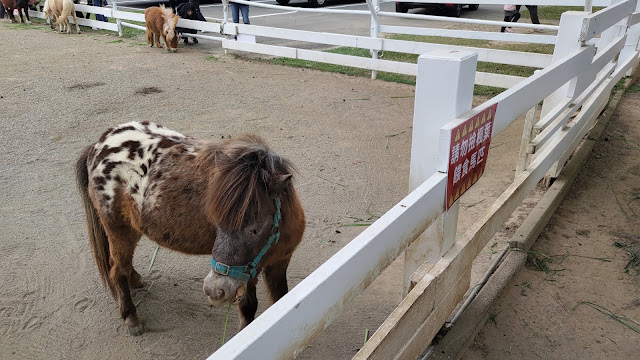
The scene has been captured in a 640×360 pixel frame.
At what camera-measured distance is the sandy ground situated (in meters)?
2.52

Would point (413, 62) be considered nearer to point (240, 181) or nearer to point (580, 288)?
point (580, 288)

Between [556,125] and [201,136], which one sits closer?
[556,125]

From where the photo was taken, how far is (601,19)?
12.7 ft

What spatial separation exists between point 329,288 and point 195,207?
1402 millimetres

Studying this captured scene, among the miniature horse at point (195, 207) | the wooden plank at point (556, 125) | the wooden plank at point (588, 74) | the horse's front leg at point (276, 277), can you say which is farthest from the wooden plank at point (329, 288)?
the wooden plank at point (588, 74)

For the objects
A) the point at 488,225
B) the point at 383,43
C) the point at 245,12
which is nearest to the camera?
the point at 488,225

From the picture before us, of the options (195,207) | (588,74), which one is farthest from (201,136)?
(588,74)

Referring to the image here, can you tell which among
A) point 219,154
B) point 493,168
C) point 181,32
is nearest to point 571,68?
point 493,168

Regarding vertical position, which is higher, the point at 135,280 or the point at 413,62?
the point at 413,62

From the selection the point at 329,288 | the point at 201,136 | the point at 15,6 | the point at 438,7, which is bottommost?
the point at 201,136

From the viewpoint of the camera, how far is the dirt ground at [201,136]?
113 inches

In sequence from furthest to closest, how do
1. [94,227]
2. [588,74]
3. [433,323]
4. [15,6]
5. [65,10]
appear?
[15,6], [65,10], [588,74], [94,227], [433,323]

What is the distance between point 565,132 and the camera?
4.01 meters

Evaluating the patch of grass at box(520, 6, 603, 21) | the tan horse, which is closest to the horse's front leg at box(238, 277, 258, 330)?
the tan horse
